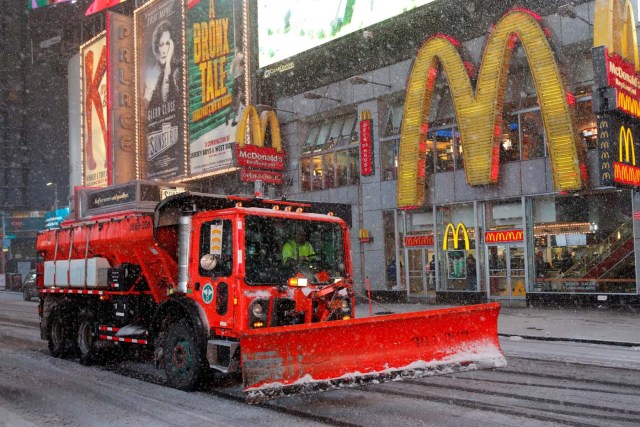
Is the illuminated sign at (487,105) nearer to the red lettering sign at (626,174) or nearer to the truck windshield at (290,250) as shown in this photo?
the red lettering sign at (626,174)

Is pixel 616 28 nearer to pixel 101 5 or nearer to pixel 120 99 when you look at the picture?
pixel 120 99

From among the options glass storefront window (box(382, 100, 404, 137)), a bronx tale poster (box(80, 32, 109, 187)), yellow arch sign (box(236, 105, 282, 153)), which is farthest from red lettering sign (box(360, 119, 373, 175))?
a bronx tale poster (box(80, 32, 109, 187))

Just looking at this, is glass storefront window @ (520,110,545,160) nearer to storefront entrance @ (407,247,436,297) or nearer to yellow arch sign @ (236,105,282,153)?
storefront entrance @ (407,247,436,297)

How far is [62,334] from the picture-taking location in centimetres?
1215

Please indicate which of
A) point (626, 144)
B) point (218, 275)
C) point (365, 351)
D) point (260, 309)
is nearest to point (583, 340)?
point (626, 144)

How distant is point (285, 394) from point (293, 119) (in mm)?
25051

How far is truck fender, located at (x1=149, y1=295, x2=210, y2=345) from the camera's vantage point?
8.37m

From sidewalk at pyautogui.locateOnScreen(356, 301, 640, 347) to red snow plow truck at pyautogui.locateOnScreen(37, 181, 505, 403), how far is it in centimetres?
641

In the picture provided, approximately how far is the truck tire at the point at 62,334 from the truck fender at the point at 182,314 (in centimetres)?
321

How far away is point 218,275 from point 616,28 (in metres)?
15.3

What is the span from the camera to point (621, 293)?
19.4 m

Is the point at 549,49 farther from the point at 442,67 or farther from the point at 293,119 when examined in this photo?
the point at 293,119

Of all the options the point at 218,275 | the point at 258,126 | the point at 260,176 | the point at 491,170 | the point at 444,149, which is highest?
the point at 258,126

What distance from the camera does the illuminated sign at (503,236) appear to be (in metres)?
22.0
